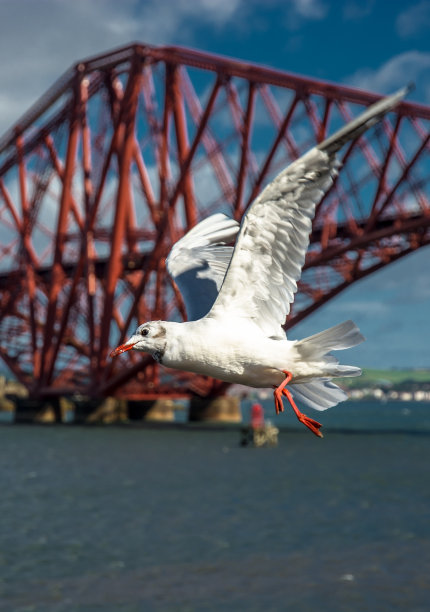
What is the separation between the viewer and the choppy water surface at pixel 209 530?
19.0m

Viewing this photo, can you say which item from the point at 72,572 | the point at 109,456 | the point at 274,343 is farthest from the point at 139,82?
the point at 274,343

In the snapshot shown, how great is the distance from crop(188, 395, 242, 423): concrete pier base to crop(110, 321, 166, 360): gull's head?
56.7m

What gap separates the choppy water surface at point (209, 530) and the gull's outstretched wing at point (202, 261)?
39.8ft

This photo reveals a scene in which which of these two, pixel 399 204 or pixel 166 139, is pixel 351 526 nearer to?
pixel 399 204

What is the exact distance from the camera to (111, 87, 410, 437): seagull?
178 inches

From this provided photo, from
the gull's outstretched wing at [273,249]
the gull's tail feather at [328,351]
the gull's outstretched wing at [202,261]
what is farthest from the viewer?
the gull's outstretched wing at [202,261]

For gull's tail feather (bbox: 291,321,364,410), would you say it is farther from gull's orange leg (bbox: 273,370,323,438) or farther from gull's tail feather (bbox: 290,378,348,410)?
gull's orange leg (bbox: 273,370,323,438)

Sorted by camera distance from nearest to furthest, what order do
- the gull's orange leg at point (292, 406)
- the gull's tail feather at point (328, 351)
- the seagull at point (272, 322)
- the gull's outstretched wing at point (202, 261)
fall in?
the gull's orange leg at point (292, 406) → the seagull at point (272, 322) → the gull's tail feather at point (328, 351) → the gull's outstretched wing at point (202, 261)

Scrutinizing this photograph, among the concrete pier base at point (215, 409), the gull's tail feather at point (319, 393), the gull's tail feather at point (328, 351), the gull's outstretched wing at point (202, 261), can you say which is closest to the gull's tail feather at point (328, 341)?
the gull's tail feather at point (328, 351)

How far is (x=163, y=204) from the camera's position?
47.5 m

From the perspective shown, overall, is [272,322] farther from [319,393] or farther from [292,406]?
[292,406]

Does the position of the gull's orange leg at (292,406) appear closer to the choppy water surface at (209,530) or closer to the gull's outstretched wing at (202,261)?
the gull's outstretched wing at (202,261)

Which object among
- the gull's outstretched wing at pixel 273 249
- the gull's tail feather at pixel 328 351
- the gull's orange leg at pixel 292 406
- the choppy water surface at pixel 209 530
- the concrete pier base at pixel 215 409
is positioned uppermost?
the concrete pier base at pixel 215 409

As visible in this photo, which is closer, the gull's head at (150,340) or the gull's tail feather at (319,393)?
the gull's head at (150,340)
